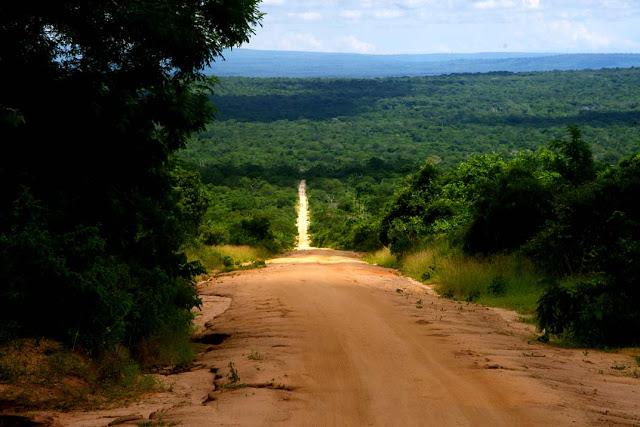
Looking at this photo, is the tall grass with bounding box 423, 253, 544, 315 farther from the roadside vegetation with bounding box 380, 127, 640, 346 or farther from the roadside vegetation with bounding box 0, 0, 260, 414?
the roadside vegetation with bounding box 0, 0, 260, 414

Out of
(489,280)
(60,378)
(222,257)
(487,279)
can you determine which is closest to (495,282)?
(489,280)

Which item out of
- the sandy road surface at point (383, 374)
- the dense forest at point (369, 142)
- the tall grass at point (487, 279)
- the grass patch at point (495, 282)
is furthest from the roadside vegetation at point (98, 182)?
the dense forest at point (369, 142)

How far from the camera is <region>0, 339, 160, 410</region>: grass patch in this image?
699cm

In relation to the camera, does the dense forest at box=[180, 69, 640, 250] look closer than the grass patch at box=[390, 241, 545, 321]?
No

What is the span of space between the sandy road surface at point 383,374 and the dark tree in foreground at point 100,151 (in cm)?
124

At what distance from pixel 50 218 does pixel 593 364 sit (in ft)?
21.8

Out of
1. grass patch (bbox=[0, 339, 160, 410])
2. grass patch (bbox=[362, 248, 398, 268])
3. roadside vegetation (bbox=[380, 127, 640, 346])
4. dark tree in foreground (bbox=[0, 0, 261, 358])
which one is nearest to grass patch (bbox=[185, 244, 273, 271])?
grass patch (bbox=[362, 248, 398, 268])

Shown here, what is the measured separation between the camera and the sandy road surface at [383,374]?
6.99 meters

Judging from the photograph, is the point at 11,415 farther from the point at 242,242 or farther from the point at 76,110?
the point at 242,242

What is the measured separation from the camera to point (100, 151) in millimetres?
9992

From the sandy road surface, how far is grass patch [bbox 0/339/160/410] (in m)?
0.35

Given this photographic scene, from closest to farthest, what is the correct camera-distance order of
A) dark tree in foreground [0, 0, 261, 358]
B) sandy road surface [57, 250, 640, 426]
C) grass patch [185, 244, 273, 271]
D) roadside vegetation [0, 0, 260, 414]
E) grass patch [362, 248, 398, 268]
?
sandy road surface [57, 250, 640, 426] < roadside vegetation [0, 0, 260, 414] < dark tree in foreground [0, 0, 261, 358] < grass patch [185, 244, 273, 271] < grass patch [362, 248, 398, 268]

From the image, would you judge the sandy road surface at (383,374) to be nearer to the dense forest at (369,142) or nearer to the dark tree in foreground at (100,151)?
the dark tree in foreground at (100,151)

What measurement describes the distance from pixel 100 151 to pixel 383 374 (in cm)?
454
